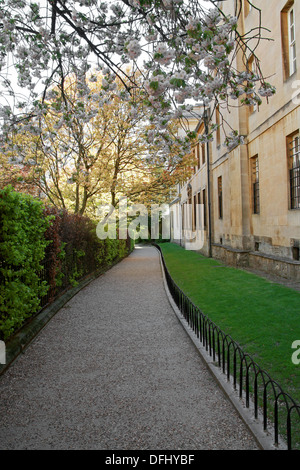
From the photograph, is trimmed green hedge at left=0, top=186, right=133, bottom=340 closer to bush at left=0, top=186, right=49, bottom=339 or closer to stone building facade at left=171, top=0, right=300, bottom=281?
bush at left=0, top=186, right=49, bottom=339

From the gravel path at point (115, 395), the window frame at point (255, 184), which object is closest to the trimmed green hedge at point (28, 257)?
the gravel path at point (115, 395)

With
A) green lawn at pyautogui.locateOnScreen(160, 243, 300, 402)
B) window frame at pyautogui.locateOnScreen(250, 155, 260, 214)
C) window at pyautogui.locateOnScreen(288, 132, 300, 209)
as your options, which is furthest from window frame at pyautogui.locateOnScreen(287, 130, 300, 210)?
window frame at pyautogui.locateOnScreen(250, 155, 260, 214)

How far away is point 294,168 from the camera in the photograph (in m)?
10.7

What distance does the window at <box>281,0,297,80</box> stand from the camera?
35.0 ft

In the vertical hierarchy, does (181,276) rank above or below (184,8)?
below

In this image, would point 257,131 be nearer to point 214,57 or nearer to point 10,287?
point 214,57

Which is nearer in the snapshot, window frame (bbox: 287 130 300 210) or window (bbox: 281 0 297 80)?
window frame (bbox: 287 130 300 210)

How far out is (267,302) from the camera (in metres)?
7.87

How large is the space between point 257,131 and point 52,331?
10511mm

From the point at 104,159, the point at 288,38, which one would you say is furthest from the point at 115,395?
the point at 104,159

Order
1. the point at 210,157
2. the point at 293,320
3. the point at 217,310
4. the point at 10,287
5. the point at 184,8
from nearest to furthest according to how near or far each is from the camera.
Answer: the point at 184,8 → the point at 10,287 → the point at 293,320 → the point at 217,310 → the point at 210,157

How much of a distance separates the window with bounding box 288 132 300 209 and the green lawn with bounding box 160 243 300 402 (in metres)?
2.50

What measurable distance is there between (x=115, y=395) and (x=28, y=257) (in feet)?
10.5

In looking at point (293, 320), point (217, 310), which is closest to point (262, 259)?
point (217, 310)
